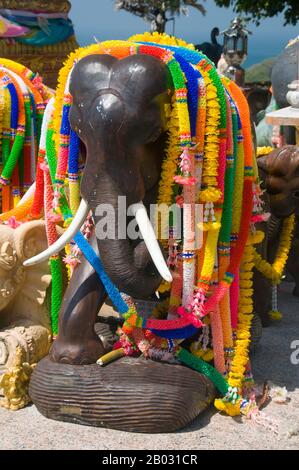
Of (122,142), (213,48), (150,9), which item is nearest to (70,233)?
(122,142)

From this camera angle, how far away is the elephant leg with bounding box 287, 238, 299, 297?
3.56 meters

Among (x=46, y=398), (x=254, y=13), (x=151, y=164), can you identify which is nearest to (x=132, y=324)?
(x=46, y=398)

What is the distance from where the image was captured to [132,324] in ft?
7.63

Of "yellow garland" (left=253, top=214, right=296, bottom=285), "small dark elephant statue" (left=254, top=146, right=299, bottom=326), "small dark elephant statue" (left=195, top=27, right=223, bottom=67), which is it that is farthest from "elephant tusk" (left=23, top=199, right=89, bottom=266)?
"small dark elephant statue" (left=195, top=27, right=223, bottom=67)

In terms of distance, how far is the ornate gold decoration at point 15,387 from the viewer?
231 centimetres

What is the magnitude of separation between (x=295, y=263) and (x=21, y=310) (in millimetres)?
1525

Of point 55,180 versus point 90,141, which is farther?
point 55,180

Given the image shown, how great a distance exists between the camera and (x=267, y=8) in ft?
41.7

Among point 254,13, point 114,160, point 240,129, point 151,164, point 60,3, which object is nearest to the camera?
point 114,160

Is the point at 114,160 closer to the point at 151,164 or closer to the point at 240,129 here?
the point at 151,164

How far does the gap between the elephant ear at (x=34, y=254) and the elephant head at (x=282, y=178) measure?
1014 mm

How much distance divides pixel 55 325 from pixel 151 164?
Answer: 0.73 m

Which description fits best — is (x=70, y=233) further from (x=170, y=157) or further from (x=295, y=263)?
(x=295, y=263)

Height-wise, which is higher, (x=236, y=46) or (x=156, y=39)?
(x=236, y=46)
